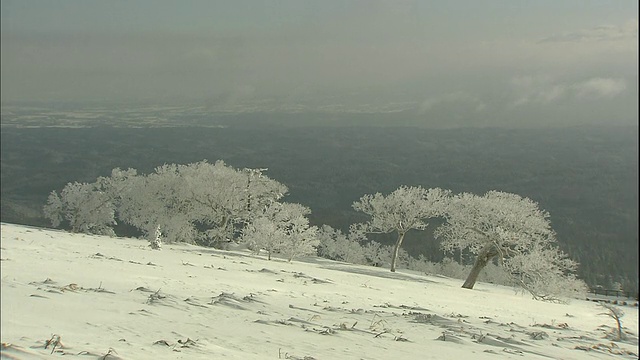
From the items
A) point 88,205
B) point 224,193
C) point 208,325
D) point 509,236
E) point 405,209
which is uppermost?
point 405,209

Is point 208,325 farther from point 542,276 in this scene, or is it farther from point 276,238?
point 276,238

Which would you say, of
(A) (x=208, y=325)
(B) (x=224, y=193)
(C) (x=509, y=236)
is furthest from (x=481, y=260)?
(A) (x=208, y=325)

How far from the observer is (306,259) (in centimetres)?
5175

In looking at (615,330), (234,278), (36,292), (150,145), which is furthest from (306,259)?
(150,145)

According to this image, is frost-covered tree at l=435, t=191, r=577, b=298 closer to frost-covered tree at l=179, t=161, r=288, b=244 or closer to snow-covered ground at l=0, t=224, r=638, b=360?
snow-covered ground at l=0, t=224, r=638, b=360

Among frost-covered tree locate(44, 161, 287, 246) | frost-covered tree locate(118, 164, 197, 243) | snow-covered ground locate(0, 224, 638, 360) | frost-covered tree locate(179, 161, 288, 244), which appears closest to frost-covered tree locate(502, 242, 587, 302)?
snow-covered ground locate(0, 224, 638, 360)

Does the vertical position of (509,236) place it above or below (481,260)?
above

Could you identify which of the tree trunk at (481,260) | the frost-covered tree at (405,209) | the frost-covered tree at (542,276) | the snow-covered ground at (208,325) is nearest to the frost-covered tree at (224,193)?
the frost-covered tree at (405,209)

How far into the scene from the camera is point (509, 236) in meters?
35.9

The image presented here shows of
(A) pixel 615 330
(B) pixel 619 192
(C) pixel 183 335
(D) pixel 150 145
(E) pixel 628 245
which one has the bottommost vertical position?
(C) pixel 183 335

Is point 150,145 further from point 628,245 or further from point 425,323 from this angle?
point 628,245

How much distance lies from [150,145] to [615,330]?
327 feet

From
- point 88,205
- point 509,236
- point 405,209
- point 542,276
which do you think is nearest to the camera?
point 542,276

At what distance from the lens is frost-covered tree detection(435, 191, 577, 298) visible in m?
34.8
